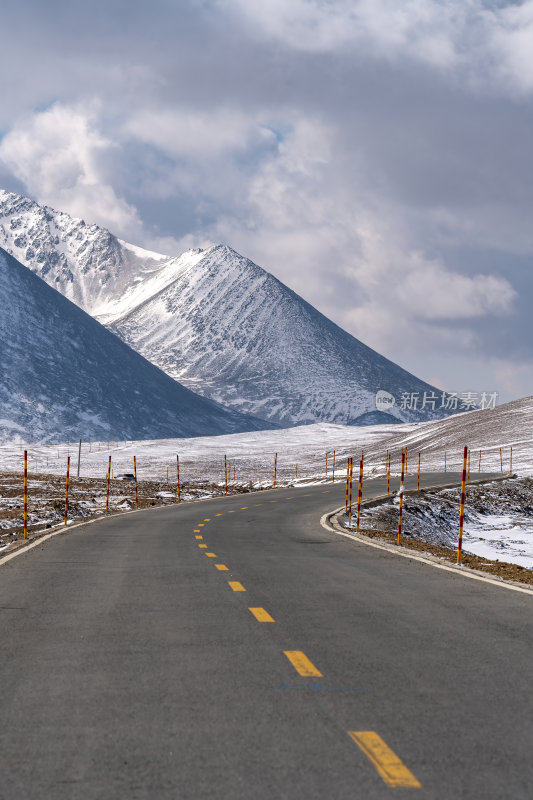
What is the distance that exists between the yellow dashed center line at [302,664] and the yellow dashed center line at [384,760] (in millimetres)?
1462

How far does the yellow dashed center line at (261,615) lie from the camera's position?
8789 millimetres

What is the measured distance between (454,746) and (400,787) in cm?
73

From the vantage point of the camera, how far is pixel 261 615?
9.04 metres

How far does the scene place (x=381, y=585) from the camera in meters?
11.8

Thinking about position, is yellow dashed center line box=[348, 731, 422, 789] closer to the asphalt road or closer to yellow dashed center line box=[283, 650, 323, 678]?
the asphalt road

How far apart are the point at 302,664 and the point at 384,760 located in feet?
7.52

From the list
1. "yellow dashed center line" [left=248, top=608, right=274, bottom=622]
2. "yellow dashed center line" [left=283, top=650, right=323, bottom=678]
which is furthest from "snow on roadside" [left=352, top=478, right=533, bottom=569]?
"yellow dashed center line" [left=283, top=650, right=323, bottom=678]

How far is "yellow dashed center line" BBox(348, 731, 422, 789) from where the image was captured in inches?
166

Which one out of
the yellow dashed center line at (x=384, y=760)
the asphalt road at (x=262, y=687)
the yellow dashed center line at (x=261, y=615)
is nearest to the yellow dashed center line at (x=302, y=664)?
the asphalt road at (x=262, y=687)

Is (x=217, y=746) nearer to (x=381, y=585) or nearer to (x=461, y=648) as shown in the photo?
(x=461, y=648)

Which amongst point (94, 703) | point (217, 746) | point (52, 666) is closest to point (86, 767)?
point (217, 746)

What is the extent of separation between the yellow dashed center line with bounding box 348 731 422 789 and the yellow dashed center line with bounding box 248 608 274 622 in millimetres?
3828

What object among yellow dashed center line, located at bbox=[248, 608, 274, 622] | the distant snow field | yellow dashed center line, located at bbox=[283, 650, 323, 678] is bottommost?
the distant snow field

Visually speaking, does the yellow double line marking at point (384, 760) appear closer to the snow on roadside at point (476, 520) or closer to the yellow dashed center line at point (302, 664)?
the yellow dashed center line at point (302, 664)
